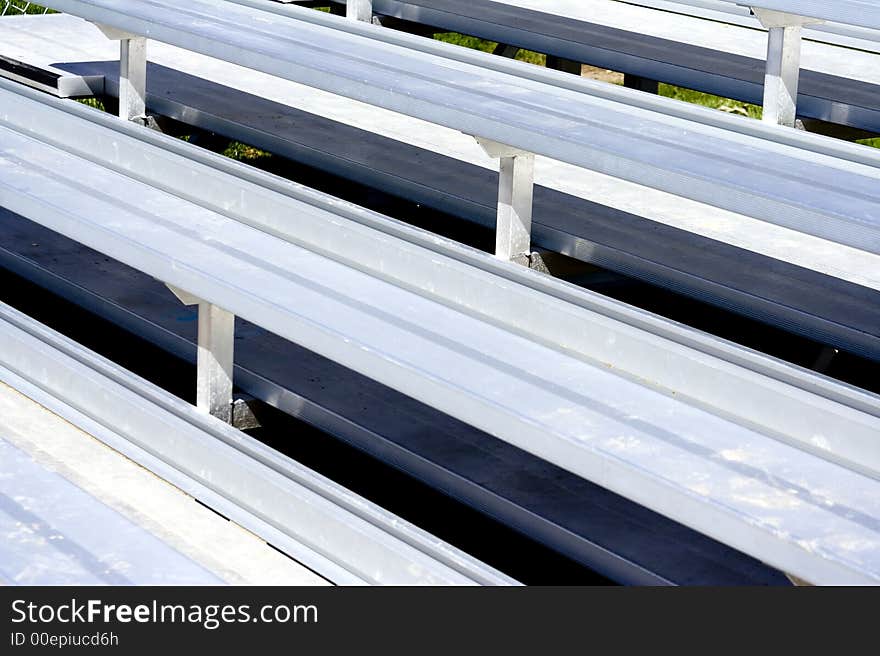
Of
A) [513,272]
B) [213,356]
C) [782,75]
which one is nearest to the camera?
[213,356]

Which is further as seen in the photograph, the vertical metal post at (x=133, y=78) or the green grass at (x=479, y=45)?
the green grass at (x=479, y=45)

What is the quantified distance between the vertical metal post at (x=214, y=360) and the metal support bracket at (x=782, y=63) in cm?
110

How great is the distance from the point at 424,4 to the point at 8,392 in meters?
1.78

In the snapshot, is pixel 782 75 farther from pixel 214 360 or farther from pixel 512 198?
pixel 214 360

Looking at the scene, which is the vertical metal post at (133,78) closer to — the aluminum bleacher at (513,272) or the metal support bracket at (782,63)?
the aluminum bleacher at (513,272)

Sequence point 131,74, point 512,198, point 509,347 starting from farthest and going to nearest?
1. point 131,74
2. point 512,198
3. point 509,347

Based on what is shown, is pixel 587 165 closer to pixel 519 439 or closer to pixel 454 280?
pixel 454 280

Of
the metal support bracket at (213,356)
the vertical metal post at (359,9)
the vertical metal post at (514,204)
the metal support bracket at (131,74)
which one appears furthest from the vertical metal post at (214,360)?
the vertical metal post at (359,9)

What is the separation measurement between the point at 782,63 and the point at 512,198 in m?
0.60

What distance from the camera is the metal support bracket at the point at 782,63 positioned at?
244 cm

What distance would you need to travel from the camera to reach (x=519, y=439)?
1482mm

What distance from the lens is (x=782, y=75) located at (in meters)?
2.47

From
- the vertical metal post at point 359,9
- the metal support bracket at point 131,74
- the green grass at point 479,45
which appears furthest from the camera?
the green grass at point 479,45

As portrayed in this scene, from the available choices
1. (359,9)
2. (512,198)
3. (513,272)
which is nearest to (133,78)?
(359,9)
